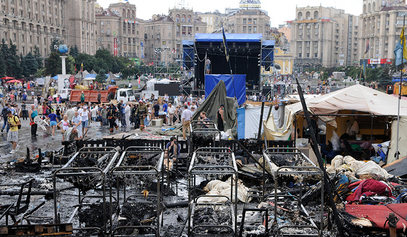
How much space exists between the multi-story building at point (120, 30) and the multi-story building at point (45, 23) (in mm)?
16901

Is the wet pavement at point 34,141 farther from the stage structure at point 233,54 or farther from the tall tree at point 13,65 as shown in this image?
the tall tree at point 13,65

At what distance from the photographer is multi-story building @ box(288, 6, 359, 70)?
141m

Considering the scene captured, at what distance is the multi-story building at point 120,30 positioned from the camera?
12631 centimetres

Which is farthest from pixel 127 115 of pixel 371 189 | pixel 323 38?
pixel 323 38

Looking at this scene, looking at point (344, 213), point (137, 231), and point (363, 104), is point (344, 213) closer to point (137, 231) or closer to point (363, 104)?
point (137, 231)

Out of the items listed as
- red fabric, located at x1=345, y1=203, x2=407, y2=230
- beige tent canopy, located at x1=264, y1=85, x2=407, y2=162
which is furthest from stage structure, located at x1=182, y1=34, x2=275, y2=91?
red fabric, located at x1=345, y1=203, x2=407, y2=230

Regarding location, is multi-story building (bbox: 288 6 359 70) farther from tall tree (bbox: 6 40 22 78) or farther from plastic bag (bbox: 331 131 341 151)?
plastic bag (bbox: 331 131 341 151)

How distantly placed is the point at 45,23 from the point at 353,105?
85523mm

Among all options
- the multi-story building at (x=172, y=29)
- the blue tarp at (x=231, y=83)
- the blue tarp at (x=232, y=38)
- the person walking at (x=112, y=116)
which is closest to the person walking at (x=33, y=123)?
the person walking at (x=112, y=116)

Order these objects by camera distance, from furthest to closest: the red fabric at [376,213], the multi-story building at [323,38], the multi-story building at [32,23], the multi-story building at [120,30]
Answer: the multi-story building at [323,38] → the multi-story building at [120,30] → the multi-story building at [32,23] → the red fabric at [376,213]

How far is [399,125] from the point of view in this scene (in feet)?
40.7

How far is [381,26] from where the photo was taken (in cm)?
11969

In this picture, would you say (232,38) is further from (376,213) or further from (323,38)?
(323,38)

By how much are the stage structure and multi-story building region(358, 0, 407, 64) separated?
83.9 m
